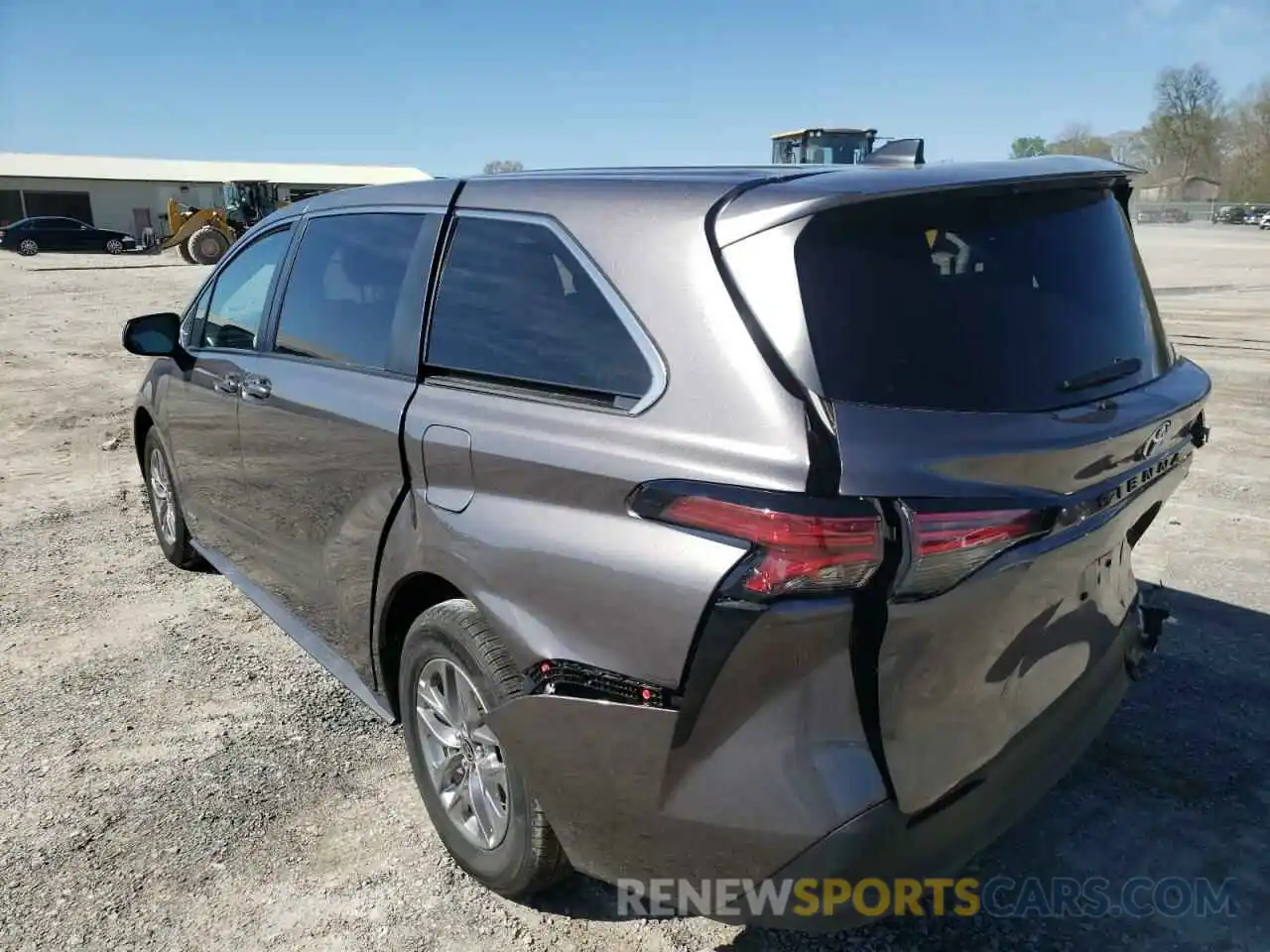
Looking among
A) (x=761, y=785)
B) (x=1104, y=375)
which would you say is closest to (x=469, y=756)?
(x=761, y=785)

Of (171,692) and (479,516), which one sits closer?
(479,516)

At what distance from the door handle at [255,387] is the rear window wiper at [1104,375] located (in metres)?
2.60

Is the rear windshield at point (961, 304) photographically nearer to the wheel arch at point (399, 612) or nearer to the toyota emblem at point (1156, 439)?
the toyota emblem at point (1156, 439)

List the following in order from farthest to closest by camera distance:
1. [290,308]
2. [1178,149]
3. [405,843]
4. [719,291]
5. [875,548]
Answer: [1178,149], [290,308], [405,843], [719,291], [875,548]

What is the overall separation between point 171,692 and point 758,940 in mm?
2533

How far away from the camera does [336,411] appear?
2984 millimetres

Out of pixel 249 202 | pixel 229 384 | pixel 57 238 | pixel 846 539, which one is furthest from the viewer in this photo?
pixel 57 238

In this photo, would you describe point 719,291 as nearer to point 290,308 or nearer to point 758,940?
point 758,940

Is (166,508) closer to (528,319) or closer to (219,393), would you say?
(219,393)

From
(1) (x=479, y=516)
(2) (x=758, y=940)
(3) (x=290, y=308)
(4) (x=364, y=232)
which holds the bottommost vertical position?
(2) (x=758, y=940)

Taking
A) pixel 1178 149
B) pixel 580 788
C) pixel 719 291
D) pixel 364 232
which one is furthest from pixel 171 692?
pixel 1178 149

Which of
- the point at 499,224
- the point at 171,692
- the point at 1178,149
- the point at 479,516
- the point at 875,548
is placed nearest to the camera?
the point at 875,548

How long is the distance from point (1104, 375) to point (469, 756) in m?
1.87

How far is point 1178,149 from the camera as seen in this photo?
90500 mm
